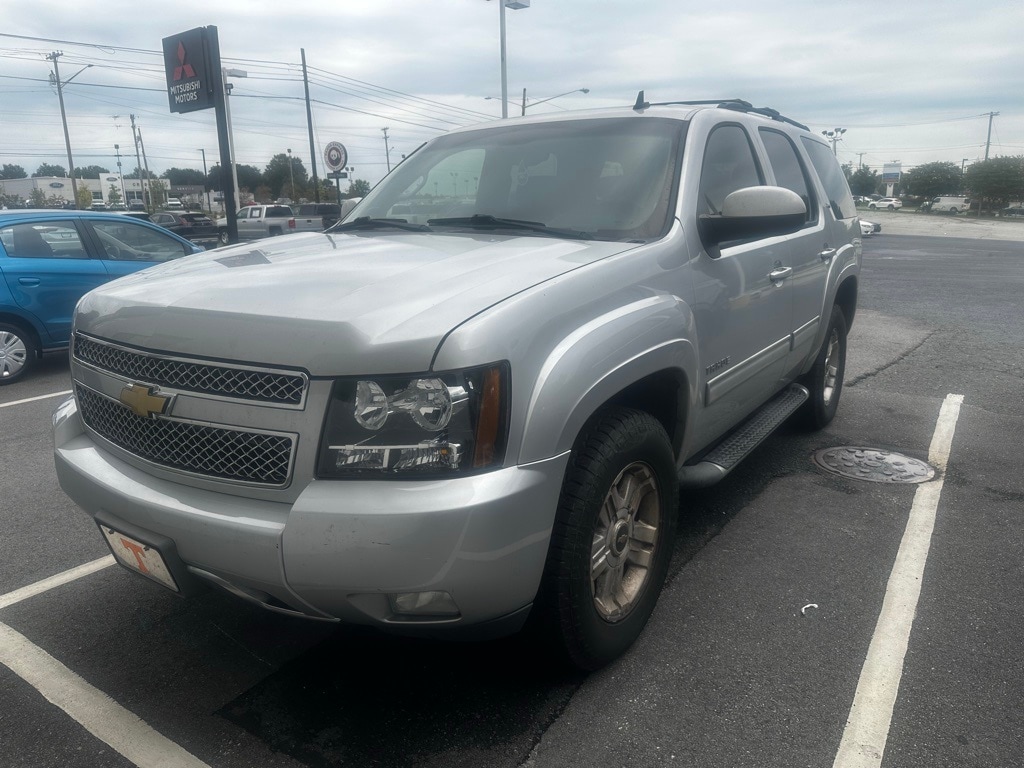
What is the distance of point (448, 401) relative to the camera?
2.03 m

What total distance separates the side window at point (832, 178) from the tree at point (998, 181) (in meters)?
77.6

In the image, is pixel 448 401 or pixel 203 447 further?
pixel 203 447

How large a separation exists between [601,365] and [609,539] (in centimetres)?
61

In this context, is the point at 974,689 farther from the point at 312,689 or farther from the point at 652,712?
the point at 312,689

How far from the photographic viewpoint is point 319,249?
3.01 meters

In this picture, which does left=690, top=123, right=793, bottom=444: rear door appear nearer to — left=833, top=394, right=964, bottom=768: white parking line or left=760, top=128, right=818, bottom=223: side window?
left=760, top=128, right=818, bottom=223: side window

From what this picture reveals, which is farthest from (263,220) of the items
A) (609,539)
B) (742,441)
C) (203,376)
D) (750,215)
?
(609,539)

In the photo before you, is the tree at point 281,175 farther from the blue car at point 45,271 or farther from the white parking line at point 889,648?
the white parking line at point 889,648

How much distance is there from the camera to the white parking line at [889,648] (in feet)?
7.70

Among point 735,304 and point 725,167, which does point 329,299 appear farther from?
point 725,167

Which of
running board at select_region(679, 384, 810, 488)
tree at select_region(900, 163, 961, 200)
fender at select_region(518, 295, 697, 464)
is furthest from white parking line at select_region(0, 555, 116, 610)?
tree at select_region(900, 163, 961, 200)

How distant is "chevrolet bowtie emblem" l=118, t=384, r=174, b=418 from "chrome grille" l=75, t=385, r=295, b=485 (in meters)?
0.03

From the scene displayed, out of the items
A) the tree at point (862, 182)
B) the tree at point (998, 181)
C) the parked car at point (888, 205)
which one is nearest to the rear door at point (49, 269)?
the tree at point (998, 181)

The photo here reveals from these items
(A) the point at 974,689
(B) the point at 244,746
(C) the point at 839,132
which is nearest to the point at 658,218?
(A) the point at 974,689
